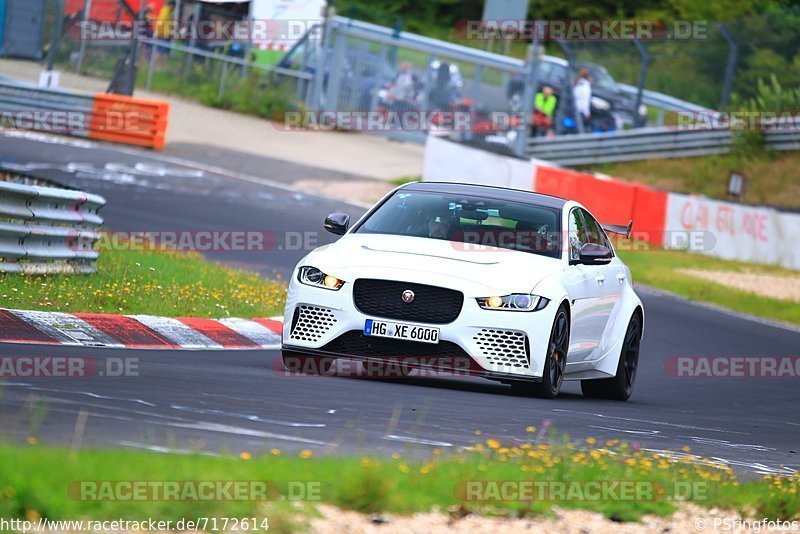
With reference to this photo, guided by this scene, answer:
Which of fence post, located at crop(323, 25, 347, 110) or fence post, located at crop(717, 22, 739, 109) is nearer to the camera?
fence post, located at crop(717, 22, 739, 109)

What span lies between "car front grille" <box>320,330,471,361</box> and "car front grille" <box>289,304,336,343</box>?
11 centimetres

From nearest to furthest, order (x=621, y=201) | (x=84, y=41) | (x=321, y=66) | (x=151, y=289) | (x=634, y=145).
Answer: (x=151, y=289) < (x=621, y=201) < (x=634, y=145) < (x=84, y=41) < (x=321, y=66)

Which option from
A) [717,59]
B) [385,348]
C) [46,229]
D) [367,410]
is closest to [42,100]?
[717,59]

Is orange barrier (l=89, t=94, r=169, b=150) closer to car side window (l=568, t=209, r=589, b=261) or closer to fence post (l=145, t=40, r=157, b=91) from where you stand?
fence post (l=145, t=40, r=157, b=91)

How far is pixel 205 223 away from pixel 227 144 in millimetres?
12159

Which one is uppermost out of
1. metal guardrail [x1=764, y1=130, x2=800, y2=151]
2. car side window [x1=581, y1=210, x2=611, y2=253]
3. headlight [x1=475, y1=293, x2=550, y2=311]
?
metal guardrail [x1=764, y1=130, x2=800, y2=151]

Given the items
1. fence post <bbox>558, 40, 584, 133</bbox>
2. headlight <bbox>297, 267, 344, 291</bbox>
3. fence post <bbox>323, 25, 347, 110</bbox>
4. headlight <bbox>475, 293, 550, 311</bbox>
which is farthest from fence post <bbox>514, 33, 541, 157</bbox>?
headlight <bbox>475, 293, 550, 311</bbox>

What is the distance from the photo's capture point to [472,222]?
11.0m

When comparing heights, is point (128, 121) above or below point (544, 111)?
below

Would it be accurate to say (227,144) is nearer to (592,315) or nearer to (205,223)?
(205,223)

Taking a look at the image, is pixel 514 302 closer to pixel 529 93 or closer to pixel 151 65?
pixel 529 93

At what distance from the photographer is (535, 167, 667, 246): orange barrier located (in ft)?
88.5

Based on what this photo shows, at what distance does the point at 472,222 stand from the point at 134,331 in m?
2.79

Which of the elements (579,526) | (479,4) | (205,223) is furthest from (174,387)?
(479,4)
